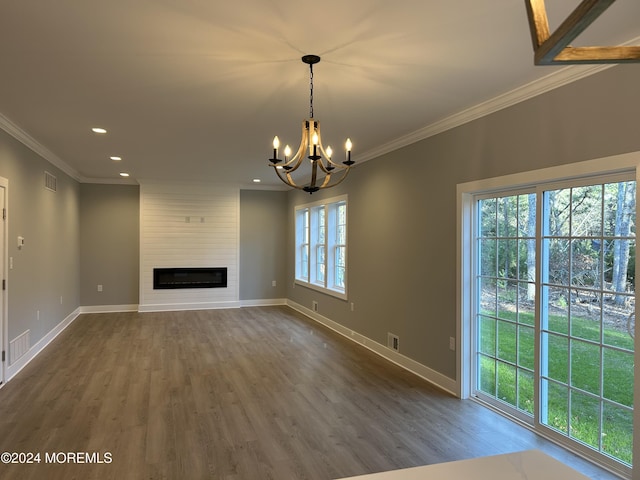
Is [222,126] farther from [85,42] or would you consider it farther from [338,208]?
[338,208]

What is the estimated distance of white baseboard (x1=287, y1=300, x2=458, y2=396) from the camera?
13.2 ft

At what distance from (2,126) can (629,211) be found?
5100mm

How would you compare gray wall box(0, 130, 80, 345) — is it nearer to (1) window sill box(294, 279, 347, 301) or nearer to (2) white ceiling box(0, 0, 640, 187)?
(2) white ceiling box(0, 0, 640, 187)

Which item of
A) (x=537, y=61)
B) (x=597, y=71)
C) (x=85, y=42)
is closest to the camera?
(x=537, y=61)

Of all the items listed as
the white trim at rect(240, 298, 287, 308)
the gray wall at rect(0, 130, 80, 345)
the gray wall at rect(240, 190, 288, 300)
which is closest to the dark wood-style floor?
the gray wall at rect(0, 130, 80, 345)

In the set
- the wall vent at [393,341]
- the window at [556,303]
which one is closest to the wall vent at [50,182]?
the wall vent at [393,341]

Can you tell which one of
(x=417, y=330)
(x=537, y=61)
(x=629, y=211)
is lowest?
(x=417, y=330)

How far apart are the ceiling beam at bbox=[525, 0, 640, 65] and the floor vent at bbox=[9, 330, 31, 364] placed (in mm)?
5119

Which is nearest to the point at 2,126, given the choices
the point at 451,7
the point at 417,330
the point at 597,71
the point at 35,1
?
the point at 35,1

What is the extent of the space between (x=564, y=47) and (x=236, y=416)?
11.2ft

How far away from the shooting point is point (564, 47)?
69 centimetres

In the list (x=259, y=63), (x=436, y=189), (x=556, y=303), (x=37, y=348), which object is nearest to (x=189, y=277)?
(x=37, y=348)

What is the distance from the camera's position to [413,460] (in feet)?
8.96

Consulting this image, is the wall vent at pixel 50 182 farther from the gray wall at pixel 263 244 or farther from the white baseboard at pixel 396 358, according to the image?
the white baseboard at pixel 396 358
